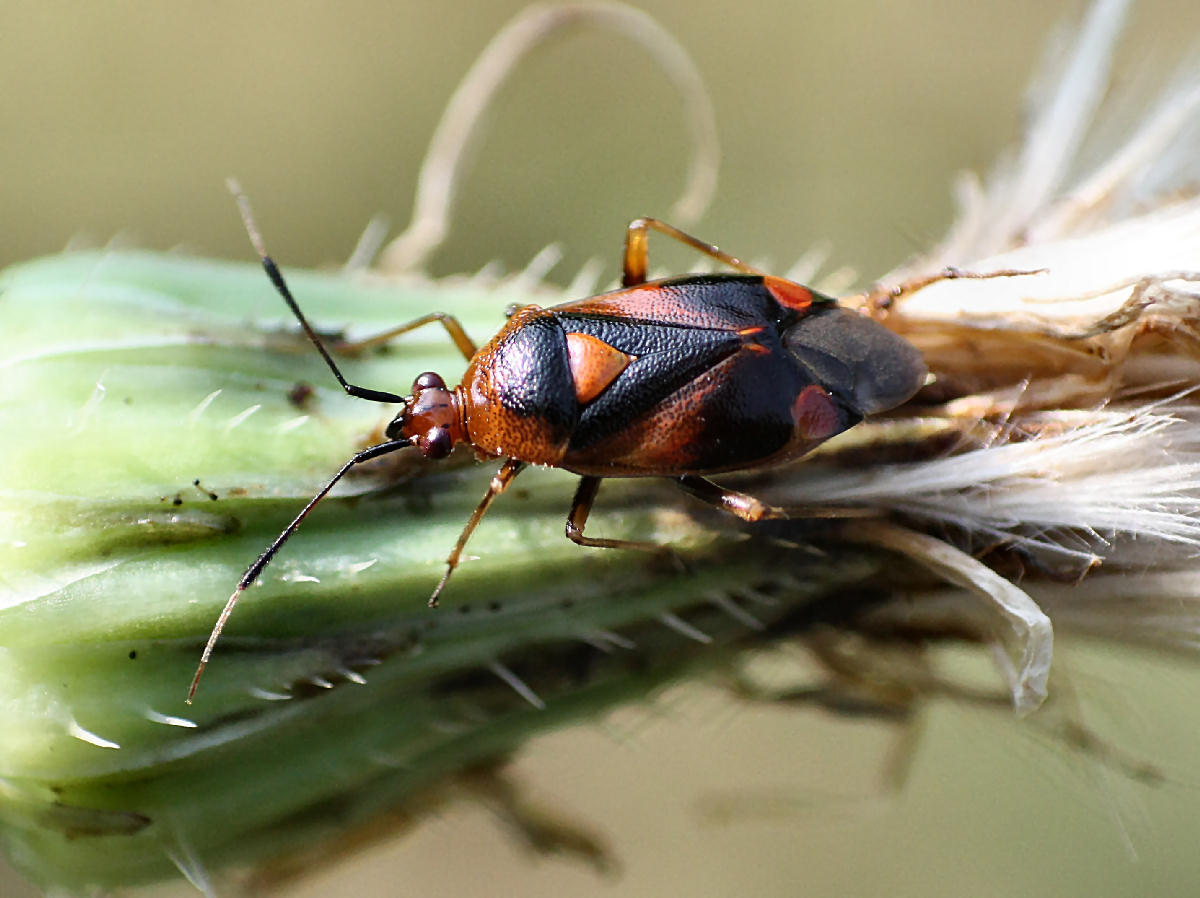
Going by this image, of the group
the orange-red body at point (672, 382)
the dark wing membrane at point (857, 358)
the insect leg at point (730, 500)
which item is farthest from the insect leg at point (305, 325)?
the dark wing membrane at point (857, 358)

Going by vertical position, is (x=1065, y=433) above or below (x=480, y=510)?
above

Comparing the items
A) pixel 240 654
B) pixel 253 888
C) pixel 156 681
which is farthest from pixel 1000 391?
pixel 253 888

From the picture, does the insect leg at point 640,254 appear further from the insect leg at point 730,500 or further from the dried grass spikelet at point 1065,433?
the insect leg at point 730,500

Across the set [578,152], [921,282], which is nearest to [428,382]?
[921,282]

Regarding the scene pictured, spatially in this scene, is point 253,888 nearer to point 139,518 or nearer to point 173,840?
point 173,840

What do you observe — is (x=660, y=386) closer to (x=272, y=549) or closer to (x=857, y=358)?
(x=857, y=358)

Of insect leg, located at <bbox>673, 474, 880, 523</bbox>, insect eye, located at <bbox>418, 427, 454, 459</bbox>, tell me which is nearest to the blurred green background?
insect leg, located at <bbox>673, 474, 880, 523</bbox>
